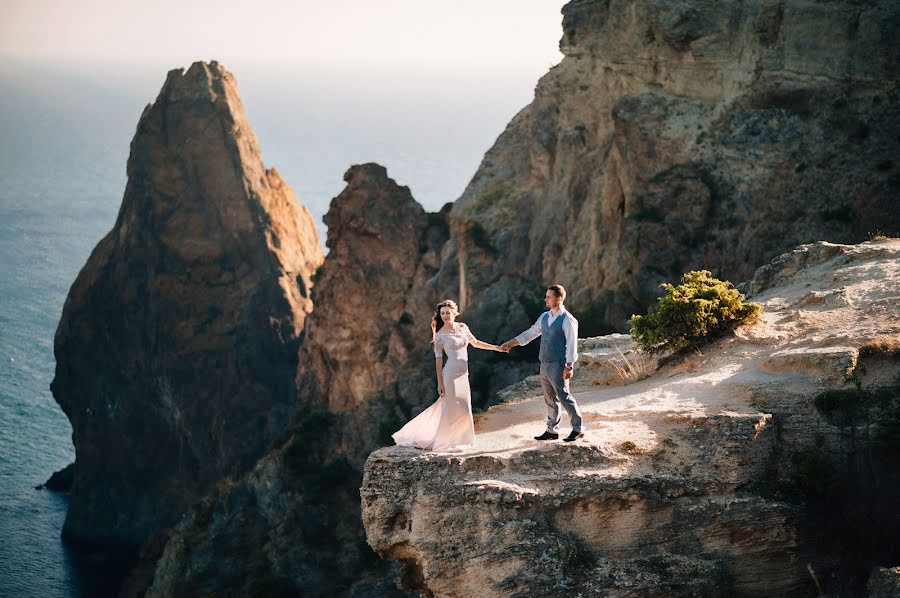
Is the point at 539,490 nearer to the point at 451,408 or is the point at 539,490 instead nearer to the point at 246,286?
the point at 451,408

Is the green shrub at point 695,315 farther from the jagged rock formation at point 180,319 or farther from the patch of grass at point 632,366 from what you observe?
the jagged rock formation at point 180,319

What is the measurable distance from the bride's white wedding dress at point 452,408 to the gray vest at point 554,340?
135 centimetres

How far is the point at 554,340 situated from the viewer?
795 inches

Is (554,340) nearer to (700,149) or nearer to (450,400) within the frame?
(450,400)

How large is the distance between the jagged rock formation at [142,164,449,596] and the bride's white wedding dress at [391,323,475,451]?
24.7 meters

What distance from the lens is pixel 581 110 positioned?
55.1 metres

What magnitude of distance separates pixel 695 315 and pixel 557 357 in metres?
5.43

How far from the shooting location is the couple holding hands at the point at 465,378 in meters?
20.1

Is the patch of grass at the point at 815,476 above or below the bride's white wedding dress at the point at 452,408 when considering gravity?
below

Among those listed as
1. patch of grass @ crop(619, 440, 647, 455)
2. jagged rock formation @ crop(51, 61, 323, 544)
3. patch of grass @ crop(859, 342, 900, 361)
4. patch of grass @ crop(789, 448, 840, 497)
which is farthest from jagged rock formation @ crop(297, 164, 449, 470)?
patch of grass @ crop(789, 448, 840, 497)

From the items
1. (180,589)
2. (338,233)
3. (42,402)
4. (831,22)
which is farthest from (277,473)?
(42,402)

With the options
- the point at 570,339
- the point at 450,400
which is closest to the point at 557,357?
the point at 570,339

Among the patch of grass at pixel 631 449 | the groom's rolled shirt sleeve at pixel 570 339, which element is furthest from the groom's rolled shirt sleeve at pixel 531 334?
the patch of grass at pixel 631 449

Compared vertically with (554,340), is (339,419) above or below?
below
